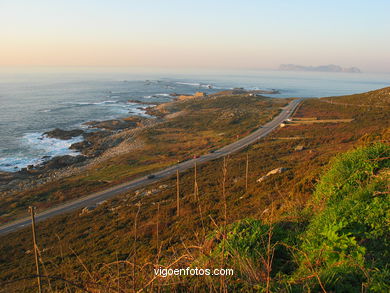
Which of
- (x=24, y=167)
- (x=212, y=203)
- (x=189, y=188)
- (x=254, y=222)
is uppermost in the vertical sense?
(x=254, y=222)

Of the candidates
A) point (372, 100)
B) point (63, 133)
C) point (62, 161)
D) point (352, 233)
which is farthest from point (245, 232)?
point (372, 100)

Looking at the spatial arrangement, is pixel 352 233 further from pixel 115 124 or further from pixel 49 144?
pixel 115 124

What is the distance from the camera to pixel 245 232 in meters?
4.94

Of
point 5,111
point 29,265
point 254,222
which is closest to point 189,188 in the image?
point 29,265

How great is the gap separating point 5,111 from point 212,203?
306 ft

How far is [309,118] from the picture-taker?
60.7 metres

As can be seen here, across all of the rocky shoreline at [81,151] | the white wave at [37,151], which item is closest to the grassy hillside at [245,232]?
the rocky shoreline at [81,151]

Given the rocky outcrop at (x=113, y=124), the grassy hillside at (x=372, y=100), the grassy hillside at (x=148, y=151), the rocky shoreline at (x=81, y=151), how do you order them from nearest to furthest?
the grassy hillside at (x=148, y=151) < the rocky shoreline at (x=81, y=151) < the grassy hillside at (x=372, y=100) < the rocky outcrop at (x=113, y=124)

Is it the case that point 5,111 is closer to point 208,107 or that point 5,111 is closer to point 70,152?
point 70,152

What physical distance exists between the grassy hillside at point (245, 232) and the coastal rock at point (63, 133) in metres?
38.8

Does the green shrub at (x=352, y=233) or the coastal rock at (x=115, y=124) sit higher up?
the green shrub at (x=352, y=233)

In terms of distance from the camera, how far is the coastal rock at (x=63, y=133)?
192ft

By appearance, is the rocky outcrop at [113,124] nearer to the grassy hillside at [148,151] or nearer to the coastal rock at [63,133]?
the coastal rock at [63,133]

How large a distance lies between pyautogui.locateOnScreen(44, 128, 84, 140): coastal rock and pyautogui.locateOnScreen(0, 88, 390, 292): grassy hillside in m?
38.8
